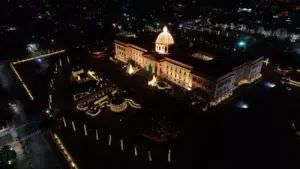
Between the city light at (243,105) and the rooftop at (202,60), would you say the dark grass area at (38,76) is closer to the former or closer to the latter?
the rooftop at (202,60)

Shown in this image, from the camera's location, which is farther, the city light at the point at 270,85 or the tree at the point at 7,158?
the city light at the point at 270,85

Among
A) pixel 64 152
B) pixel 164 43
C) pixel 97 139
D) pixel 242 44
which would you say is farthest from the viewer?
pixel 242 44

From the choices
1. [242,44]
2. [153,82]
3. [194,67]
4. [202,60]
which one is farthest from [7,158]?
[242,44]

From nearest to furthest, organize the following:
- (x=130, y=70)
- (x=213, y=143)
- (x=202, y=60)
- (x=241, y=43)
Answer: (x=213, y=143) → (x=202, y=60) → (x=130, y=70) → (x=241, y=43)

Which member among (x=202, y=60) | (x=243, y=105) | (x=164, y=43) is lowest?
(x=243, y=105)

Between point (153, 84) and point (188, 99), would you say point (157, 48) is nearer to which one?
point (153, 84)

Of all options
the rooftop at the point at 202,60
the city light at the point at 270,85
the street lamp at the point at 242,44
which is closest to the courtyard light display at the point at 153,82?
the rooftop at the point at 202,60

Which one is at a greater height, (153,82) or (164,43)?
(164,43)

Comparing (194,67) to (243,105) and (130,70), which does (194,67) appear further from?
(130,70)

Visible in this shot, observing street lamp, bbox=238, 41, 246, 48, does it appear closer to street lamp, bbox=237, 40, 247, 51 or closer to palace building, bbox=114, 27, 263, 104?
street lamp, bbox=237, 40, 247, 51

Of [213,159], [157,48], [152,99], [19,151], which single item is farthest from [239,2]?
[19,151]
